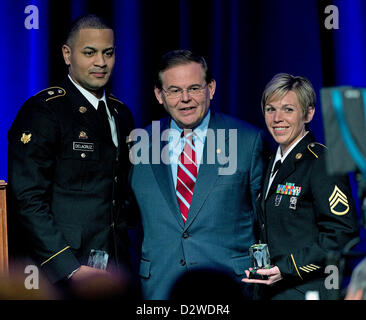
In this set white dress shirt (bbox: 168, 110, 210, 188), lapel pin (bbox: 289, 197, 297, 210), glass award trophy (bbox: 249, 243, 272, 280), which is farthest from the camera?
white dress shirt (bbox: 168, 110, 210, 188)

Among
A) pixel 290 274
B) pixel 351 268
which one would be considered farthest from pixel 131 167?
pixel 351 268

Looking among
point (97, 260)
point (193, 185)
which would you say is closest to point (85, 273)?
point (97, 260)

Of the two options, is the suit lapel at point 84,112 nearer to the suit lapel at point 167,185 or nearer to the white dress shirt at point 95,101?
the white dress shirt at point 95,101

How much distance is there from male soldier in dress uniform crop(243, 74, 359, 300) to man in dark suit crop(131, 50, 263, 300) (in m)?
0.11

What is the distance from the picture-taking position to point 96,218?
2.75 m

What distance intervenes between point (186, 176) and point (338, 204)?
653 millimetres

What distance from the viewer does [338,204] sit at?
2459mm

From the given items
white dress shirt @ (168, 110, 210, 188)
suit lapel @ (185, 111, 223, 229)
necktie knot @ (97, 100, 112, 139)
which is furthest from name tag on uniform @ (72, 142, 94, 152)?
suit lapel @ (185, 111, 223, 229)

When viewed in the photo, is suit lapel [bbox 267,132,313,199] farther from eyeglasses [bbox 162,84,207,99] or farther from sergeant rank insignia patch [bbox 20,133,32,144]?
sergeant rank insignia patch [bbox 20,133,32,144]

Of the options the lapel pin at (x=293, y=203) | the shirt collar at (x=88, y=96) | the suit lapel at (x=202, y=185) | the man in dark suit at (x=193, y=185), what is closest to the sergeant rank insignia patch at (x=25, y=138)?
the shirt collar at (x=88, y=96)

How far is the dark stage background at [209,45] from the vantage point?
3.44m

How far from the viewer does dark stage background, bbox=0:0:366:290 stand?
3438 millimetres

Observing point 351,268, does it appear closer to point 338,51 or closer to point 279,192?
point 279,192

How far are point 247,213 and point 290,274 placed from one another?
0.35 metres
